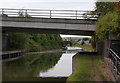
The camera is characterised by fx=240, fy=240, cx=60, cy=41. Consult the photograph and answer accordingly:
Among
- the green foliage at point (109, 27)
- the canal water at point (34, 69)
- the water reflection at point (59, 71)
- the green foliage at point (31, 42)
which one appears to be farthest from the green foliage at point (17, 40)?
the green foliage at point (109, 27)

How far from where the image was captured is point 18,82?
45.1ft

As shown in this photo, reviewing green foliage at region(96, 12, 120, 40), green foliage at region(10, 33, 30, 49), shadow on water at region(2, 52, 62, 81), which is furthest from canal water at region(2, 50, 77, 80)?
green foliage at region(10, 33, 30, 49)

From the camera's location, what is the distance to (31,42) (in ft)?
176

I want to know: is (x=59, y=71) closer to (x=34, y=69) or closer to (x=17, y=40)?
(x=34, y=69)

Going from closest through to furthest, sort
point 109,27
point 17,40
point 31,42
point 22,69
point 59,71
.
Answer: point 109,27 → point 59,71 → point 22,69 → point 17,40 → point 31,42

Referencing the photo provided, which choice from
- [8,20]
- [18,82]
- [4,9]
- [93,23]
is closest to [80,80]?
[18,82]

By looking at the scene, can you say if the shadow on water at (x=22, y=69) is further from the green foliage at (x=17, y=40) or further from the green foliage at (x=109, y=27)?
the green foliage at (x=17, y=40)

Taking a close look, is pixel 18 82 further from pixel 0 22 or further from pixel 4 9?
pixel 4 9

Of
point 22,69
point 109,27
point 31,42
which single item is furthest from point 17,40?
point 109,27

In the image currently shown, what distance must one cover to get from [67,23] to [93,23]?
87.1 inches

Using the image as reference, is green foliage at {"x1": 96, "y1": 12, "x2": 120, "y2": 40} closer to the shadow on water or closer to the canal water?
the canal water

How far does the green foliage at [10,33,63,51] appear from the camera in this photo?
119 feet

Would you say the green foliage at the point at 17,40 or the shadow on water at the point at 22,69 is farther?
the green foliage at the point at 17,40

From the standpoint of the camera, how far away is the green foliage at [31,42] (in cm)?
3628
